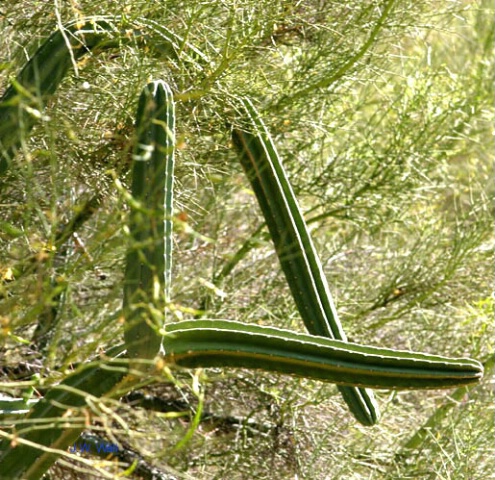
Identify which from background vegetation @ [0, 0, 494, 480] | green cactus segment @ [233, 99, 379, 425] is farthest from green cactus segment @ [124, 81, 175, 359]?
green cactus segment @ [233, 99, 379, 425]

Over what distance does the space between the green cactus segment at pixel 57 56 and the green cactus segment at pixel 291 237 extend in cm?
34

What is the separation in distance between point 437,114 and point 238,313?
Answer: 5.00ft

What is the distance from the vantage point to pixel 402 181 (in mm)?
4918

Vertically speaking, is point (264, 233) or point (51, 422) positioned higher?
point (264, 233)

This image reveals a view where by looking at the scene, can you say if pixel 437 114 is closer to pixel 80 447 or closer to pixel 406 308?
pixel 406 308

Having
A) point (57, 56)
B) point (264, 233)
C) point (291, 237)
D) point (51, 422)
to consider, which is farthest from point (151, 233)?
point (264, 233)

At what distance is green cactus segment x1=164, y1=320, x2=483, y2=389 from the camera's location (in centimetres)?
221

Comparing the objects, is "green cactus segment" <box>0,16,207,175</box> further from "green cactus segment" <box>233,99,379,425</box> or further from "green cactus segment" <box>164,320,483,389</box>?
"green cactus segment" <box>164,320,483,389</box>

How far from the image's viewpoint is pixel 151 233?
2004mm

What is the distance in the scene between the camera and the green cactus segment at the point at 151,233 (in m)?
2.01

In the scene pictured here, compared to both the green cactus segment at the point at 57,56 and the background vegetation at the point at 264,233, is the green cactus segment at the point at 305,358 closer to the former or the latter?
the background vegetation at the point at 264,233

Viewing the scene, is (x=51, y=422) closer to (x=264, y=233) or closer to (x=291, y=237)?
(x=291, y=237)

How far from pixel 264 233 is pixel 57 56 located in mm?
2354

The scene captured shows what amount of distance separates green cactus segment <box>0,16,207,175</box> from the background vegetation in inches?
3.3
